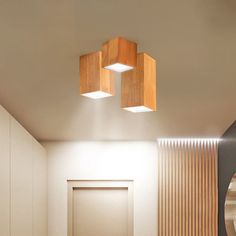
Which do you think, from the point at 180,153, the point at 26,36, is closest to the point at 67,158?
the point at 180,153

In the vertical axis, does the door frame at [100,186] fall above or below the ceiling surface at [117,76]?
below

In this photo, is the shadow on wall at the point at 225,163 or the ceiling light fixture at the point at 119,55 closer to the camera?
the ceiling light fixture at the point at 119,55

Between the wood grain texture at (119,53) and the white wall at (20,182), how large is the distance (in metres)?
1.79

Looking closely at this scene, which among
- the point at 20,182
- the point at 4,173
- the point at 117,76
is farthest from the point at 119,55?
the point at 20,182

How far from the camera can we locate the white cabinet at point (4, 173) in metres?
3.33

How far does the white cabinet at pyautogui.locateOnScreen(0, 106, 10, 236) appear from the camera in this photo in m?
3.33

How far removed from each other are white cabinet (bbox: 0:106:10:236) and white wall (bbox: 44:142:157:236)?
1184 millimetres

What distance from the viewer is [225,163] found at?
13.8ft

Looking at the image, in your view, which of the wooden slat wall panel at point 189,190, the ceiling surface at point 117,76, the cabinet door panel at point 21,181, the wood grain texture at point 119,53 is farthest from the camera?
the wooden slat wall panel at point 189,190

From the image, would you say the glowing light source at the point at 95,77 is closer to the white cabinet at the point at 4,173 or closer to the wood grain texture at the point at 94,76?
the wood grain texture at the point at 94,76

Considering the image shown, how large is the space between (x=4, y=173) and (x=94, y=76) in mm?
1789

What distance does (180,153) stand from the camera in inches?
176

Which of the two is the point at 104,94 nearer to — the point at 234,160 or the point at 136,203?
the point at 234,160

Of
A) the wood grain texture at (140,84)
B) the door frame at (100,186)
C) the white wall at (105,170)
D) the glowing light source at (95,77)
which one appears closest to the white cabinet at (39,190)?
the white wall at (105,170)
